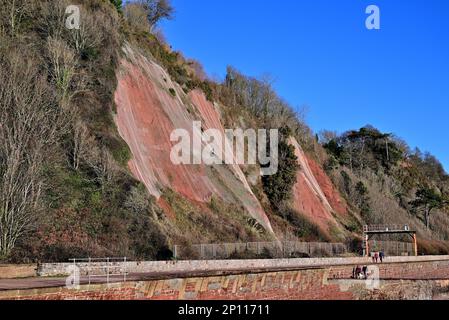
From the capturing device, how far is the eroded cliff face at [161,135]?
3834 cm

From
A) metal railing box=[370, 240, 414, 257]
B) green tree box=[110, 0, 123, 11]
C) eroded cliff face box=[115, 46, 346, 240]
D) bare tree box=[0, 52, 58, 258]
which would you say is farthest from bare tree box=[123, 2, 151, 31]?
metal railing box=[370, 240, 414, 257]

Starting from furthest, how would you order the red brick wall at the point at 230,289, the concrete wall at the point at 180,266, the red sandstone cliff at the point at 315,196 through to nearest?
1. the red sandstone cliff at the point at 315,196
2. the concrete wall at the point at 180,266
3. the red brick wall at the point at 230,289

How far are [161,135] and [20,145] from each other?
666 inches

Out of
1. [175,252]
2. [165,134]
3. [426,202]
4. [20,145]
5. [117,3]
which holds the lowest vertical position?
[175,252]

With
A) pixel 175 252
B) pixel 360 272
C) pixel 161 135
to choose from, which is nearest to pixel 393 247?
pixel 161 135

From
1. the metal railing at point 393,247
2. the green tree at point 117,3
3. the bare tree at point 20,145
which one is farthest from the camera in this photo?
the metal railing at point 393,247

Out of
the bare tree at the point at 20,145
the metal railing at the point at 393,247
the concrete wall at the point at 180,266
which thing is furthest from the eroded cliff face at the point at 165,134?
the bare tree at the point at 20,145

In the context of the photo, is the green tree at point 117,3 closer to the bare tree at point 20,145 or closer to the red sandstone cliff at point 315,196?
the bare tree at point 20,145

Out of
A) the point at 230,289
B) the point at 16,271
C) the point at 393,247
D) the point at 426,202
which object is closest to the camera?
Result: the point at 230,289

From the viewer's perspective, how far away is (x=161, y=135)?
137 feet

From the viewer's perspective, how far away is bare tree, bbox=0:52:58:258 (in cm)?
2441

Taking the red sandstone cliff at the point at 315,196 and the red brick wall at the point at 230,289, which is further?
the red sandstone cliff at the point at 315,196

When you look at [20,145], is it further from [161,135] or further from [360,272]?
[360,272]

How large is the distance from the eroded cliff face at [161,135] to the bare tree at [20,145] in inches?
345
